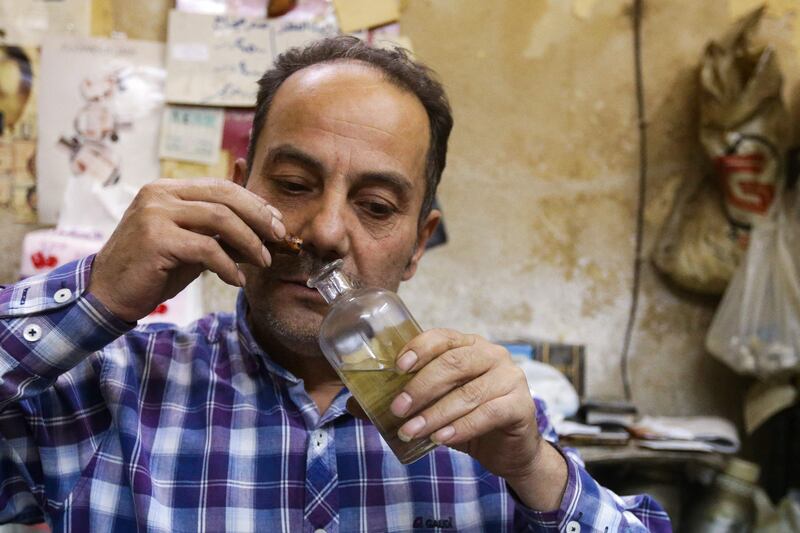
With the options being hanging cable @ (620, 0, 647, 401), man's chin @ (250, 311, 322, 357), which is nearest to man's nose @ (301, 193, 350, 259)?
man's chin @ (250, 311, 322, 357)

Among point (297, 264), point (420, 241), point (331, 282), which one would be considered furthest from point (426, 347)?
point (420, 241)

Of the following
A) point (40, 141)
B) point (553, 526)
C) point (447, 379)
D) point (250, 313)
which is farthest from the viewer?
point (40, 141)

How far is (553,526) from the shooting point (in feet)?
3.16

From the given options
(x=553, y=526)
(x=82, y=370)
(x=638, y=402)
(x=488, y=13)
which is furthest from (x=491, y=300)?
(x=82, y=370)

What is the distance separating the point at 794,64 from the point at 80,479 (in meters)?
2.29

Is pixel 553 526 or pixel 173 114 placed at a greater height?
pixel 173 114

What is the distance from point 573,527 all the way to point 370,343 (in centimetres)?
40

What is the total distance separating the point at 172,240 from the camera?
81cm

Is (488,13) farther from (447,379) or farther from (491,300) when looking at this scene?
(447,379)

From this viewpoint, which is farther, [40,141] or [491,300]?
[491,300]

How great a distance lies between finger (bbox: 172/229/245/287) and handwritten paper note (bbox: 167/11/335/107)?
3.91 feet

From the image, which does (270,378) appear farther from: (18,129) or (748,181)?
(748,181)

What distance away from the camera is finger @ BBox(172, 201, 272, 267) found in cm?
82

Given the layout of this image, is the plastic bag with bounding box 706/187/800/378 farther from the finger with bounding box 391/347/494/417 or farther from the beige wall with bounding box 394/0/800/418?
the finger with bounding box 391/347/494/417
